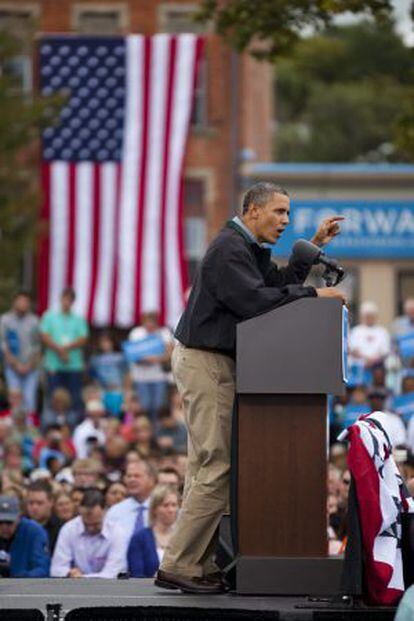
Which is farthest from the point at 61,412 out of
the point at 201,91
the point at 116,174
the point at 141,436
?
the point at 201,91

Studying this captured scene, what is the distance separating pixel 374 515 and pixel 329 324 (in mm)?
965

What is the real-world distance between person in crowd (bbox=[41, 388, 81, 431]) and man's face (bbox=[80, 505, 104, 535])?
34.2 feet

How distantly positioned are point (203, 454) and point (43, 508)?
6.47m

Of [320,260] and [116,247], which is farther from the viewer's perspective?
[116,247]

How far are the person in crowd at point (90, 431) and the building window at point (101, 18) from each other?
64.1 ft

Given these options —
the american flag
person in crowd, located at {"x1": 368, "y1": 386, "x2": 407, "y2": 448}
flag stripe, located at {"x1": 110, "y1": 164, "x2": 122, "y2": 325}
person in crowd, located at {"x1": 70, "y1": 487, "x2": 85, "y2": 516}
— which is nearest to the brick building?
the american flag

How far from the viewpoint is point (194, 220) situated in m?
42.9

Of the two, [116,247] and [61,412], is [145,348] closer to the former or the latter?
[61,412]

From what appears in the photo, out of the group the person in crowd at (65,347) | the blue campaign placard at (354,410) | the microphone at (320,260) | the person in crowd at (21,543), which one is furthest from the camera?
the person in crowd at (65,347)

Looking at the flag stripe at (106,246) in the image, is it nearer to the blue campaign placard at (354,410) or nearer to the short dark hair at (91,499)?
the blue campaign placard at (354,410)

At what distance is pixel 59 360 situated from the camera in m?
27.9

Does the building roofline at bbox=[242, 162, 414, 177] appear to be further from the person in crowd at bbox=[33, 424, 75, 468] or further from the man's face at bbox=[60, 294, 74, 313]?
the person in crowd at bbox=[33, 424, 75, 468]

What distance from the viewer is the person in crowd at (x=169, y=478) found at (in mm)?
15973

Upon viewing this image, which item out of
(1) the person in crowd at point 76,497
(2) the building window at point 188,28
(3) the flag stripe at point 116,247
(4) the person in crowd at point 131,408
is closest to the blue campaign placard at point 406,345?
(4) the person in crowd at point 131,408
